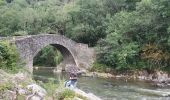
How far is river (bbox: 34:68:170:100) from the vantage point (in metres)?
31.8

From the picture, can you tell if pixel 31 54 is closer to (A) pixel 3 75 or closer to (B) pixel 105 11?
(B) pixel 105 11

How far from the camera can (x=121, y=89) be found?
3628 centimetres

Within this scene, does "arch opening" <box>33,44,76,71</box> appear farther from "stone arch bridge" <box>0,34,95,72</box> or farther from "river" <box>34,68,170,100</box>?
"river" <box>34,68,170,100</box>

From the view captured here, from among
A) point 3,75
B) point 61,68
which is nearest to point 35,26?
point 61,68

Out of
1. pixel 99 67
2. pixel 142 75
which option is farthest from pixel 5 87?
pixel 99 67

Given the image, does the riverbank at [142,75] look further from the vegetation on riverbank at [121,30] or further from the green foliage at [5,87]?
the green foliage at [5,87]

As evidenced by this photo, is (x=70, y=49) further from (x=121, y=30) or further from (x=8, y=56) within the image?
(x=8, y=56)

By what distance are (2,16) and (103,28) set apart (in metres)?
19.5

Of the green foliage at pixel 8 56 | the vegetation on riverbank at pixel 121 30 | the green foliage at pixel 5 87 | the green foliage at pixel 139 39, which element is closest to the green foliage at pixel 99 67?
the vegetation on riverbank at pixel 121 30

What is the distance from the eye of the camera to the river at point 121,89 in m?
31.8

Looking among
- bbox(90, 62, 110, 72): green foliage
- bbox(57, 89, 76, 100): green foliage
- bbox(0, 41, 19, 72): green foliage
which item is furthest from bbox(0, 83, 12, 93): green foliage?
bbox(90, 62, 110, 72): green foliage

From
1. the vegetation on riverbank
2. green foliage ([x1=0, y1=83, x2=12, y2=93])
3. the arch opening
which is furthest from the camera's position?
the arch opening

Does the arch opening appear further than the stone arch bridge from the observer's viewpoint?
Yes

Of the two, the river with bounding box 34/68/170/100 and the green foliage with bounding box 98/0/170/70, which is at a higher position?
the green foliage with bounding box 98/0/170/70
